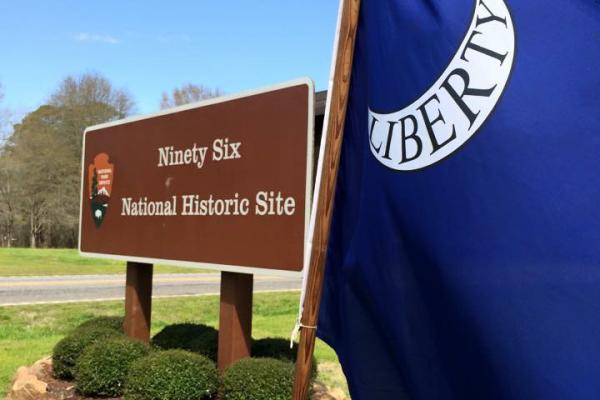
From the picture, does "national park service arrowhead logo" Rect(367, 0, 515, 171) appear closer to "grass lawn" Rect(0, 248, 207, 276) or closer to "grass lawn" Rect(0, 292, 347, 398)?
"grass lawn" Rect(0, 292, 347, 398)

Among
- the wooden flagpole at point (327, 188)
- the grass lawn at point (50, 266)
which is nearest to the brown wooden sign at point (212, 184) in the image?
the wooden flagpole at point (327, 188)

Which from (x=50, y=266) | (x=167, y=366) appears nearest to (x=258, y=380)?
(x=167, y=366)

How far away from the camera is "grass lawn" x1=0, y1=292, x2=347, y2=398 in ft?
24.1

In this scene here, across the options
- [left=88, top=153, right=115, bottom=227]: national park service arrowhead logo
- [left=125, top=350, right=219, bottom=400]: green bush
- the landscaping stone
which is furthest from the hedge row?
[left=88, top=153, right=115, bottom=227]: national park service arrowhead logo

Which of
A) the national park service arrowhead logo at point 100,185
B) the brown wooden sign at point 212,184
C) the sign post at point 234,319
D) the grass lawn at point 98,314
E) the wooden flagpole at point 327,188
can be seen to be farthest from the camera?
the grass lawn at point 98,314

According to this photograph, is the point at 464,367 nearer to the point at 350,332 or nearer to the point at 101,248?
the point at 350,332

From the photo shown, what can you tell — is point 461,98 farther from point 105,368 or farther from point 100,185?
point 100,185

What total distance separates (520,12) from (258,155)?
270 centimetres

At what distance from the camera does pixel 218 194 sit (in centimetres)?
468

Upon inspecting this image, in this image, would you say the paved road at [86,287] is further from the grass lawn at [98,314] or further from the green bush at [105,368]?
the green bush at [105,368]

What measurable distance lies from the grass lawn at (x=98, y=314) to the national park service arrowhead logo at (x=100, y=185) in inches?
76.4

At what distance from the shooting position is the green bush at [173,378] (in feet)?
14.4

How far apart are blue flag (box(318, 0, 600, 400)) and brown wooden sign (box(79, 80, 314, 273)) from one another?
1782 millimetres

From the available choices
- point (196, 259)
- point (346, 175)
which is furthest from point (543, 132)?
point (196, 259)
